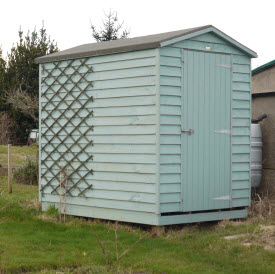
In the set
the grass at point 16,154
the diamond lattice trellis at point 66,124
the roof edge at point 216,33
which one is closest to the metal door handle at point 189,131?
the roof edge at point 216,33

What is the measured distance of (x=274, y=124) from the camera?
31.3 feet

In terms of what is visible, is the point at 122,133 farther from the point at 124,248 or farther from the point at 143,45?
the point at 124,248

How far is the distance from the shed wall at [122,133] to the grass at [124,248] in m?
0.46

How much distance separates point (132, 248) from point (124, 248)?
101 mm

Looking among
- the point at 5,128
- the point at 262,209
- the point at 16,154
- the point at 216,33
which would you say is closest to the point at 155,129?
the point at 216,33

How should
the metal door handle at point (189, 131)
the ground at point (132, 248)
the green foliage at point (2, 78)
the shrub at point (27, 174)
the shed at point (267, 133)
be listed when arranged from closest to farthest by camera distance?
the ground at point (132, 248) → the metal door handle at point (189, 131) → the shed at point (267, 133) → the shrub at point (27, 174) → the green foliage at point (2, 78)

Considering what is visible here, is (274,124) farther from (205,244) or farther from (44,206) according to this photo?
(44,206)

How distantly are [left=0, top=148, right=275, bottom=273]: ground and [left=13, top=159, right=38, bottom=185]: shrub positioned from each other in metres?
4.62

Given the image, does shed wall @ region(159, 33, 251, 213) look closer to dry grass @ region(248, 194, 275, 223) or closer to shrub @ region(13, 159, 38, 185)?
dry grass @ region(248, 194, 275, 223)

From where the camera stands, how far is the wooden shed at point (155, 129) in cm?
748

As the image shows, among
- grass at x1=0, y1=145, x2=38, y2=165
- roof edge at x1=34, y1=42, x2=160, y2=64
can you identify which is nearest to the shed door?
roof edge at x1=34, y1=42, x2=160, y2=64

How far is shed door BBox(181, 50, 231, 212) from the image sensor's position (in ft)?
25.3

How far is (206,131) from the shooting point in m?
7.95

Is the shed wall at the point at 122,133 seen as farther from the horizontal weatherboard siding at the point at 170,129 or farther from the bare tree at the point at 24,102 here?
the bare tree at the point at 24,102
